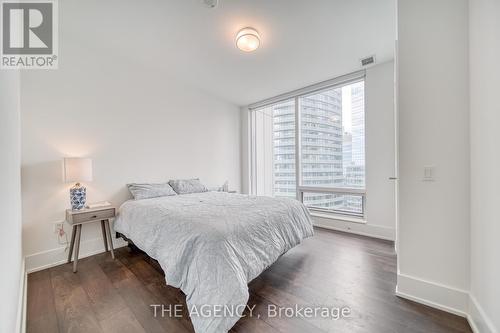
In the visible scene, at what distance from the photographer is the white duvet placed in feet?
4.32

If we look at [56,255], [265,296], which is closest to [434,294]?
[265,296]

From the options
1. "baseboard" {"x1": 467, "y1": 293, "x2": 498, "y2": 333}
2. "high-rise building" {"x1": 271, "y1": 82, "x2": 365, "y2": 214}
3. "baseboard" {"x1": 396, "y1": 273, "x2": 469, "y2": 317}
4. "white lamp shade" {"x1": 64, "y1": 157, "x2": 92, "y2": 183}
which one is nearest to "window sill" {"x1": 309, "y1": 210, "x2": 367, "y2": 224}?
"high-rise building" {"x1": 271, "y1": 82, "x2": 365, "y2": 214}

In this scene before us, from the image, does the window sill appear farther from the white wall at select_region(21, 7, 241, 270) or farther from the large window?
the white wall at select_region(21, 7, 241, 270)

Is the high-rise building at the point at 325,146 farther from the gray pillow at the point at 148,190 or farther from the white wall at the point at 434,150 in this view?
the gray pillow at the point at 148,190

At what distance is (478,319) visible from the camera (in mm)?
1288

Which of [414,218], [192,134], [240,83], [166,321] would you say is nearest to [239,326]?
[166,321]

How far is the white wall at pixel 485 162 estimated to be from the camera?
3.69ft

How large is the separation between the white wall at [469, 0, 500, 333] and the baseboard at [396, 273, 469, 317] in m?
0.09

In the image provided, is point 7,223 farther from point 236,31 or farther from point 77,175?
point 236,31

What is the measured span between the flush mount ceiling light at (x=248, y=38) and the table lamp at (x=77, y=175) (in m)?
2.32

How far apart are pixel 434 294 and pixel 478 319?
0.27 metres

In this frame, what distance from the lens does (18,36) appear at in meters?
2.00

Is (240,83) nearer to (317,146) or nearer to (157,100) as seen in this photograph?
(157,100)

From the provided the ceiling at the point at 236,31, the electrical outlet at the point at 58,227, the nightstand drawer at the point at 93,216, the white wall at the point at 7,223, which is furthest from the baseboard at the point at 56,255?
the ceiling at the point at 236,31
